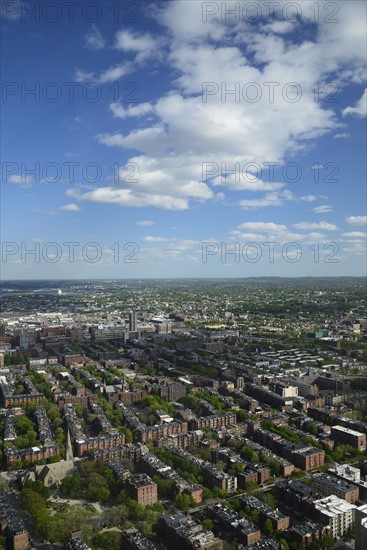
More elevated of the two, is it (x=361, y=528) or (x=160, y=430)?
(x=361, y=528)

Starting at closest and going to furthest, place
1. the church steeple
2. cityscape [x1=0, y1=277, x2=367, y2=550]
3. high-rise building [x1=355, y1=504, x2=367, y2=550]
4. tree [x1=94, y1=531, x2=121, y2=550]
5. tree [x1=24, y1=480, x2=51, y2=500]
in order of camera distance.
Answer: high-rise building [x1=355, y1=504, x2=367, y2=550] → tree [x1=94, y1=531, x2=121, y2=550] → cityscape [x1=0, y1=277, x2=367, y2=550] → tree [x1=24, y1=480, x2=51, y2=500] → the church steeple

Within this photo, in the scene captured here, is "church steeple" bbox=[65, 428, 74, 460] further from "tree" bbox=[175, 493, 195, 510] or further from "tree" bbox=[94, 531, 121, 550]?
"tree" bbox=[94, 531, 121, 550]

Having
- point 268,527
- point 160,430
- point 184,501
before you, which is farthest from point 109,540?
point 160,430

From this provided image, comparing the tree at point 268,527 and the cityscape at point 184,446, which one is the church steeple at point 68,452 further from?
the tree at point 268,527

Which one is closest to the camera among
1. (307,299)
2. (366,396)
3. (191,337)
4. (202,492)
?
(202,492)

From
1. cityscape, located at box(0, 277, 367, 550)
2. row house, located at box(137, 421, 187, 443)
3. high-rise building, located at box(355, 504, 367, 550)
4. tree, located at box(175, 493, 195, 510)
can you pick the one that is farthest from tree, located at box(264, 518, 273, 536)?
row house, located at box(137, 421, 187, 443)

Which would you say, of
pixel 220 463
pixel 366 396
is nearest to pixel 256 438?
pixel 220 463

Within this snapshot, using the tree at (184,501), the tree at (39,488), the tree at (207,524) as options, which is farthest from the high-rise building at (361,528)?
the tree at (39,488)

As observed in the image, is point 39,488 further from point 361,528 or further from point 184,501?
point 361,528

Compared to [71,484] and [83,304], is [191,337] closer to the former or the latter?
[71,484]

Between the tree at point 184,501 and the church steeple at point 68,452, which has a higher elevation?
the church steeple at point 68,452

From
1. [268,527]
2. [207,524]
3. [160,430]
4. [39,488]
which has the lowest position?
[268,527]
